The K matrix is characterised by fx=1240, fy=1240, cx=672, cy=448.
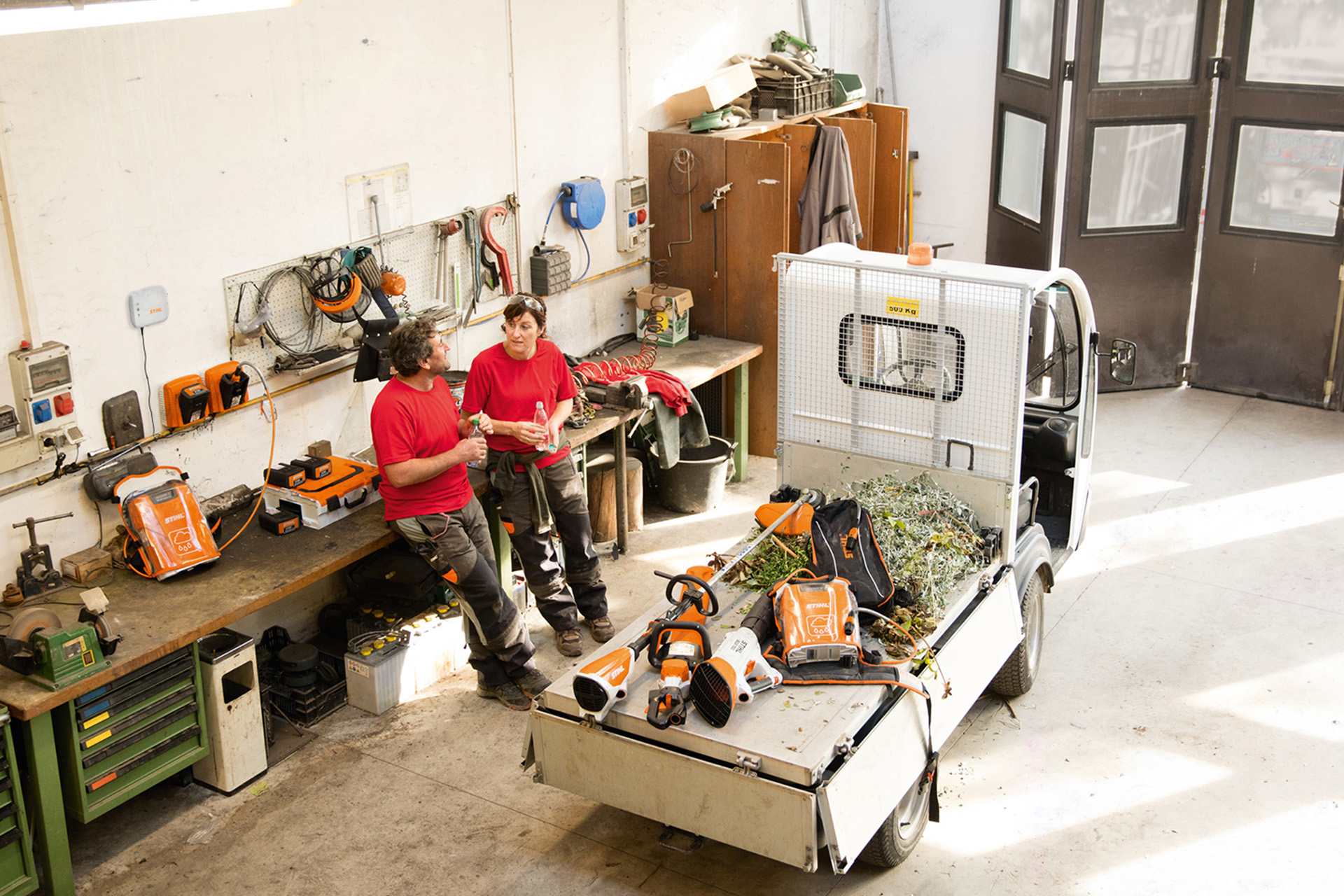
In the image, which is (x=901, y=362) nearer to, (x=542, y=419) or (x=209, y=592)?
(x=542, y=419)

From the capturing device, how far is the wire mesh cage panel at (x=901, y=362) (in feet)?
15.3

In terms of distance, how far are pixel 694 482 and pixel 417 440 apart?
2.48 m

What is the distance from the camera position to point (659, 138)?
24.1ft

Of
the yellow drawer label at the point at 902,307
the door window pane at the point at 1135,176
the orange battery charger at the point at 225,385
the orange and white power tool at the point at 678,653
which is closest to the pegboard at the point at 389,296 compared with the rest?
the orange battery charger at the point at 225,385

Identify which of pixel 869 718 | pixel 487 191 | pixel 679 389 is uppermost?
pixel 487 191

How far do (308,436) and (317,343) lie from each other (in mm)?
418

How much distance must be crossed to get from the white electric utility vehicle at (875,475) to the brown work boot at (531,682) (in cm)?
61

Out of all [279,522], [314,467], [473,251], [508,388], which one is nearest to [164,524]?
[279,522]

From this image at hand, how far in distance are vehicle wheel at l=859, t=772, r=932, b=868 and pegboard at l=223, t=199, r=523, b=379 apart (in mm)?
3024

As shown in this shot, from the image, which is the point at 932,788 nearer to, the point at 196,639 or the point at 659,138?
the point at 196,639

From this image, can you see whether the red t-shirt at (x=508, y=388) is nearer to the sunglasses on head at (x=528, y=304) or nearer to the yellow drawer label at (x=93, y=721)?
the sunglasses on head at (x=528, y=304)

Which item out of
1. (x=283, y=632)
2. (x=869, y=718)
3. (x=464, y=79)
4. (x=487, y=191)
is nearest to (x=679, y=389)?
(x=487, y=191)

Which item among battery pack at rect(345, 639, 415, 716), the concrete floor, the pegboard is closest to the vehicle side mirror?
the concrete floor

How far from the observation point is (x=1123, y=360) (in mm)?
5133
